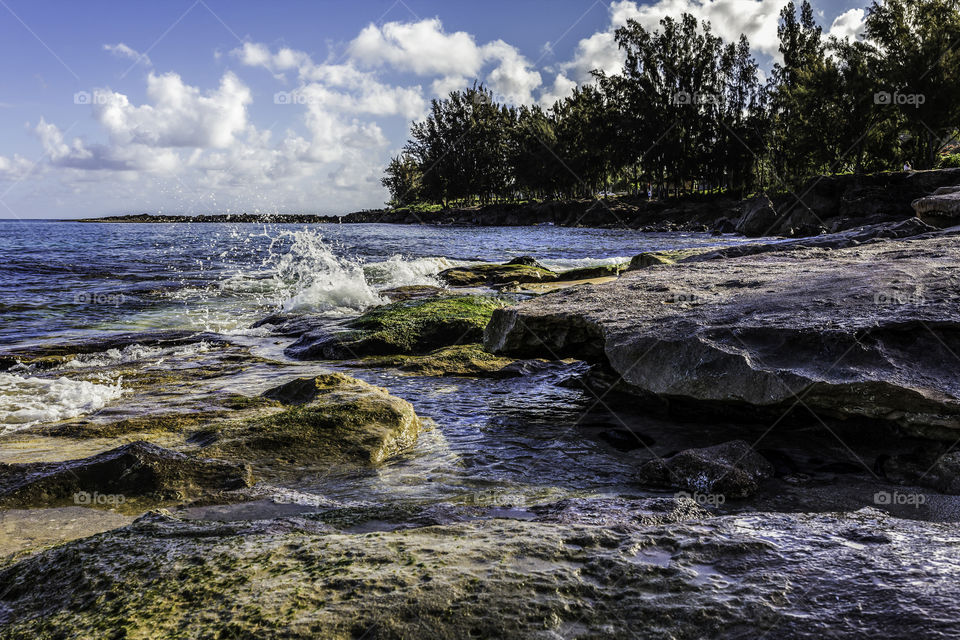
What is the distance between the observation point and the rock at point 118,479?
357 cm

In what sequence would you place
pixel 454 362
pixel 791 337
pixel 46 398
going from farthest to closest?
1. pixel 454 362
2. pixel 46 398
3. pixel 791 337

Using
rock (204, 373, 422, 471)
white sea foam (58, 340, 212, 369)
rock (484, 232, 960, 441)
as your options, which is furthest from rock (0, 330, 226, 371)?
rock (484, 232, 960, 441)

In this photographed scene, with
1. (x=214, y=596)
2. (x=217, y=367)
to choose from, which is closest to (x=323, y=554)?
(x=214, y=596)

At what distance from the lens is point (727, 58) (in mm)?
58031

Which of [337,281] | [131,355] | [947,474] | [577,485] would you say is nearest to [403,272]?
[337,281]

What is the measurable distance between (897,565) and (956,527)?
77 centimetres

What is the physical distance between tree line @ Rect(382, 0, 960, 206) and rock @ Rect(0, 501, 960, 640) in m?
47.2

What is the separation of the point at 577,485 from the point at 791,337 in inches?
70.9

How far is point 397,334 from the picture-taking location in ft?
30.0

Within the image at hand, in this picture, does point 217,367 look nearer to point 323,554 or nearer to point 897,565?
point 323,554

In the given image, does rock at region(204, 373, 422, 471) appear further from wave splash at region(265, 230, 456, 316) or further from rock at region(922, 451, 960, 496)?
wave splash at region(265, 230, 456, 316)

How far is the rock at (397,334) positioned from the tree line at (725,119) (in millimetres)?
42538

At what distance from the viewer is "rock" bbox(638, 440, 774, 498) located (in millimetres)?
3646

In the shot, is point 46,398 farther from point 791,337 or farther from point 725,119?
point 725,119
